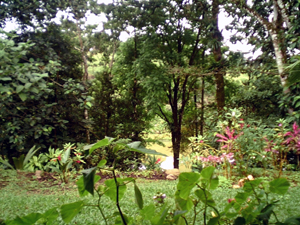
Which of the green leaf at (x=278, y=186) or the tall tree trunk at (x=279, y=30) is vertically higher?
the tall tree trunk at (x=279, y=30)

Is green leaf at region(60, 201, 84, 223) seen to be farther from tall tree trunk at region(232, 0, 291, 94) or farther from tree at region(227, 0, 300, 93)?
tall tree trunk at region(232, 0, 291, 94)

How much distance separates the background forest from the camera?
3.79 m

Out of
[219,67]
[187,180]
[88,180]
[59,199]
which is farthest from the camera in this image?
[219,67]

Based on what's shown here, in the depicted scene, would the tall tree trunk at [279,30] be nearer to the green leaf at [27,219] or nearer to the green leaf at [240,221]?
the green leaf at [240,221]

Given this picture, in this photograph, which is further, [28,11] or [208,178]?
[28,11]

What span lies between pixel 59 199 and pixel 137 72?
6.10 meters

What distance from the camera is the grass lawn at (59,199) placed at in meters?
1.79

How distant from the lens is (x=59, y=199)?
2471 mm

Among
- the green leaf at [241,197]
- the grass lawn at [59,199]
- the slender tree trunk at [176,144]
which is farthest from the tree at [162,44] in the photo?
the green leaf at [241,197]

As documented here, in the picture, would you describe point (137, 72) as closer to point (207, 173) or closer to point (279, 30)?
point (279, 30)

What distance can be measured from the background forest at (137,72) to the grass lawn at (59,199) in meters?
0.74

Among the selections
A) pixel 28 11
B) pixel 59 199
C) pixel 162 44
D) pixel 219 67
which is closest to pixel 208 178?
pixel 59 199

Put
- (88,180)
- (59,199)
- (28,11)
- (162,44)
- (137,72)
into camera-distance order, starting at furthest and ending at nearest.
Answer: (162,44)
(137,72)
(28,11)
(59,199)
(88,180)

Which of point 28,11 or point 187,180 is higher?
point 28,11
